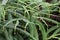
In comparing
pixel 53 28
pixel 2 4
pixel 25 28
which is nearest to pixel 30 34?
pixel 25 28

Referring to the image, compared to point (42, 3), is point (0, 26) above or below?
below

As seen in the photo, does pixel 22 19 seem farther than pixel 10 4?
No

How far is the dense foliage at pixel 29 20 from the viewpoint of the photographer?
1.20 meters

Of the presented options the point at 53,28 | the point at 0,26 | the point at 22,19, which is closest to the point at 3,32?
the point at 0,26

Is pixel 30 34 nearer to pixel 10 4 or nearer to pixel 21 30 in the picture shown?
pixel 21 30

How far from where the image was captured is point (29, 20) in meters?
1.23

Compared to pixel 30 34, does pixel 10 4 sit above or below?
above

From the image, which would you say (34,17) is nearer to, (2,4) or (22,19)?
(22,19)

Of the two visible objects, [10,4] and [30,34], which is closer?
[30,34]

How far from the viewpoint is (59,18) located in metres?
1.28

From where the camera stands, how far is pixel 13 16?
1.28 metres

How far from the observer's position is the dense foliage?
3.94 ft

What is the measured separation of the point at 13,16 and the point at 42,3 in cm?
22

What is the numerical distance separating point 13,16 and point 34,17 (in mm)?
147
